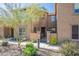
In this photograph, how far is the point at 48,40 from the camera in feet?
16.1

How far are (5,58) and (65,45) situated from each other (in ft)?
4.34

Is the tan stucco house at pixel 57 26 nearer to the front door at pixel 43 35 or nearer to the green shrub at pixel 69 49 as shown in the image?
the front door at pixel 43 35

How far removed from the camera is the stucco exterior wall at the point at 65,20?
189 inches

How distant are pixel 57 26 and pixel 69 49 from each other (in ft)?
1.82

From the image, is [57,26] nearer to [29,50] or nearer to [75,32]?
[75,32]

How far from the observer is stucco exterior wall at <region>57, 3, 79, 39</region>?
481 cm

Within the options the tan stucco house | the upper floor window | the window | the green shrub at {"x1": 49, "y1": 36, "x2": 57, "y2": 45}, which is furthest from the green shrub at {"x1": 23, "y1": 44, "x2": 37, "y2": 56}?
the upper floor window

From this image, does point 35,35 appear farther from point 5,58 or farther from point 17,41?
point 5,58

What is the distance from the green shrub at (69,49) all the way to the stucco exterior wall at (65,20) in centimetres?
17

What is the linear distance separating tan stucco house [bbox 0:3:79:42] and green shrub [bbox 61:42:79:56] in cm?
15

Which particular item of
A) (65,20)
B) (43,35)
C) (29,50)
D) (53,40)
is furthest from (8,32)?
(65,20)

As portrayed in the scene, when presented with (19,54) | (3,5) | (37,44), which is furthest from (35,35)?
(3,5)

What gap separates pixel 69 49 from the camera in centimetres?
480

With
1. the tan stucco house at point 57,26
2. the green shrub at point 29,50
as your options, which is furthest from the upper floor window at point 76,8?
the green shrub at point 29,50
